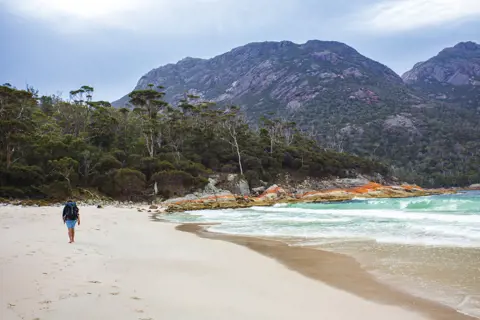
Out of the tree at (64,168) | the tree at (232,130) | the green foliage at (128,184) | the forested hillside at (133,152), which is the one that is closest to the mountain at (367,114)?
the tree at (232,130)

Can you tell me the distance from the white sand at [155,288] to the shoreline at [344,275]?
260 mm

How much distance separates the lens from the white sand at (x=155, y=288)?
13.1ft

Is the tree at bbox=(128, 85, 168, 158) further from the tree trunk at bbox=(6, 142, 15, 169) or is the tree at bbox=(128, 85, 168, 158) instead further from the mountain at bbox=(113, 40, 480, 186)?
the mountain at bbox=(113, 40, 480, 186)

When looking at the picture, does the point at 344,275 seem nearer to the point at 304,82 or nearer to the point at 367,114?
the point at 367,114

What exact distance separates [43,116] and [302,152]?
1625 inches

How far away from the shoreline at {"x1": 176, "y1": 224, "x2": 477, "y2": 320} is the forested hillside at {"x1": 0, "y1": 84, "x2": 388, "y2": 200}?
98.5 feet

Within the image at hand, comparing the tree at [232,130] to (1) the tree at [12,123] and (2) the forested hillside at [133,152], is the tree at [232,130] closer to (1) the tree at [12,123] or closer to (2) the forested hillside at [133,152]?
(2) the forested hillside at [133,152]

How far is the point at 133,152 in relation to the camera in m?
48.2

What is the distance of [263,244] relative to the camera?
10.7 metres

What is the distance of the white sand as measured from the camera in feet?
13.1

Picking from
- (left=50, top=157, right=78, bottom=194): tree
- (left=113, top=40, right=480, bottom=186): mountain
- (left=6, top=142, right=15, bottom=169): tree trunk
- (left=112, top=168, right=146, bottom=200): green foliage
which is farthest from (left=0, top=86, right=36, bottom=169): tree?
(left=113, top=40, right=480, bottom=186): mountain

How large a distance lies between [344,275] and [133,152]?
4523 centimetres

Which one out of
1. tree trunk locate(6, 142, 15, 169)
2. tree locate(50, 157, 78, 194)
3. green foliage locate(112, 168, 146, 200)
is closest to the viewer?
tree trunk locate(6, 142, 15, 169)

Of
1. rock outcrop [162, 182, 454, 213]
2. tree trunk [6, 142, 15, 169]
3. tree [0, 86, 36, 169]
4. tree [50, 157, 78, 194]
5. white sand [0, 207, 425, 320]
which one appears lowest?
rock outcrop [162, 182, 454, 213]
